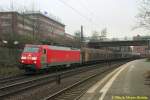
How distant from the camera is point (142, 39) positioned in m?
92.6

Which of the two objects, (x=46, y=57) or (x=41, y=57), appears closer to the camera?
(x=41, y=57)

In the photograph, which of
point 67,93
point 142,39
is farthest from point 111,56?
point 67,93

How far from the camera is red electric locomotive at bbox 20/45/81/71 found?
2795 centimetres

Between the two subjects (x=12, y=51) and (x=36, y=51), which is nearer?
(x=36, y=51)

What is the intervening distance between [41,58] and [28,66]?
1.45m

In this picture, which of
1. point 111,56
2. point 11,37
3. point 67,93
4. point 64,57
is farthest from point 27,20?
point 67,93

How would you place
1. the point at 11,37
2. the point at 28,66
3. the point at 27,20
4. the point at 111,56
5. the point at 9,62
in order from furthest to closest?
the point at 111,56, the point at 27,20, the point at 11,37, the point at 9,62, the point at 28,66

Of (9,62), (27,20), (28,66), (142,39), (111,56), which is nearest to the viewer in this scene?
(28,66)

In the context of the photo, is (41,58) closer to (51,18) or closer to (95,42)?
(95,42)

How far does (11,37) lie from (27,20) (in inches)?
660

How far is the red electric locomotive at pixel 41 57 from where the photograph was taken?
2795cm

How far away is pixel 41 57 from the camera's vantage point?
28453mm

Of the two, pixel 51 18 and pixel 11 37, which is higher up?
pixel 51 18

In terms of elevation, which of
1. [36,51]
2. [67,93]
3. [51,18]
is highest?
[51,18]
